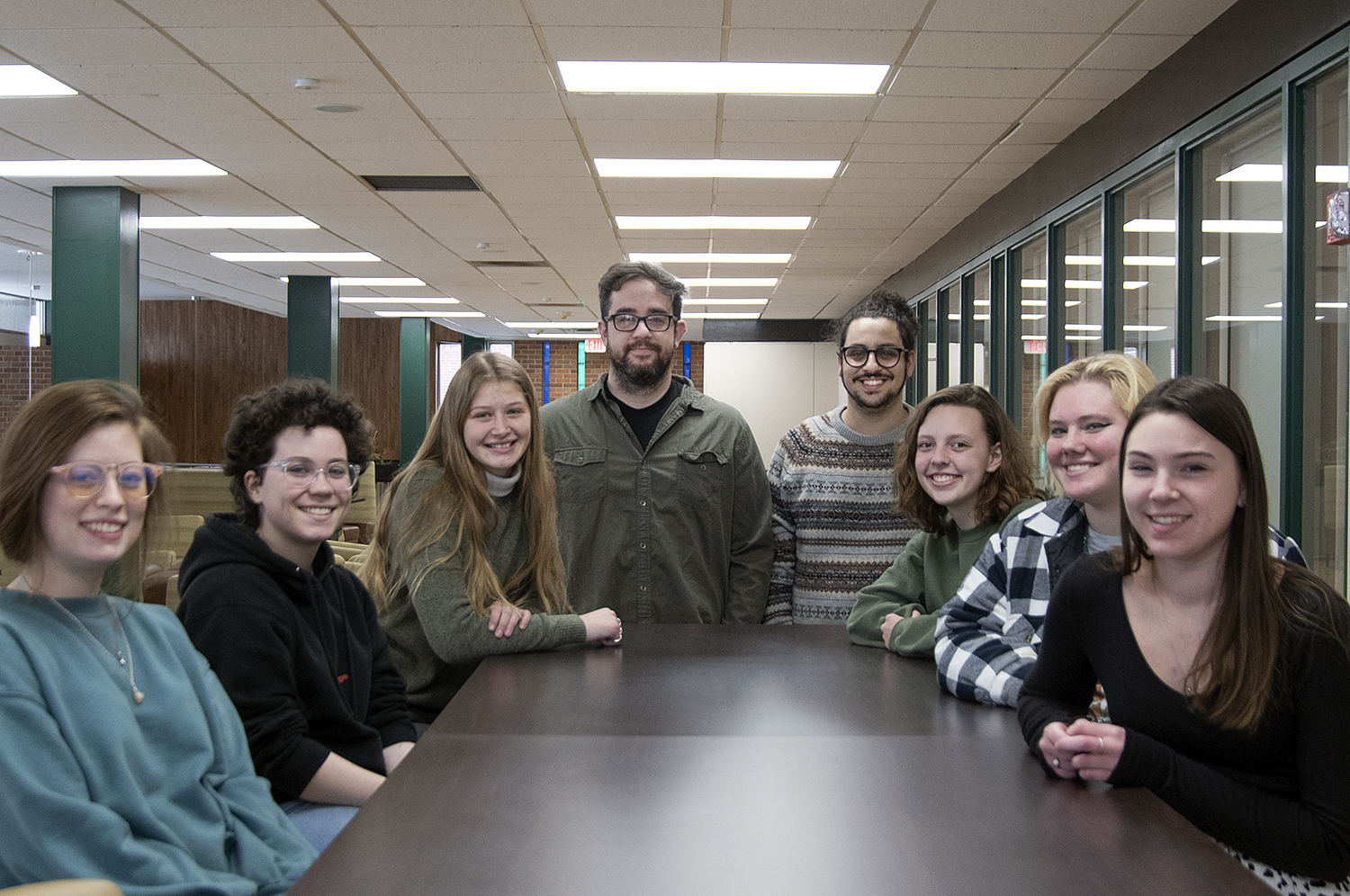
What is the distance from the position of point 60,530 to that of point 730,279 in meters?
11.1

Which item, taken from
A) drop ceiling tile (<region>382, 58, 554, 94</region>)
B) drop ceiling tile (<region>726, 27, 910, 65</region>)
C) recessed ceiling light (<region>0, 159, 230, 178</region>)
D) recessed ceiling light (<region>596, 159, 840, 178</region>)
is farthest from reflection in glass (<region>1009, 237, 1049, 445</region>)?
recessed ceiling light (<region>0, 159, 230, 178</region>)

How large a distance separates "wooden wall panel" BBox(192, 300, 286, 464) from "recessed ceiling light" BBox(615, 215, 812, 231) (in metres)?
9.72

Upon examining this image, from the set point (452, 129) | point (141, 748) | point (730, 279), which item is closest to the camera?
point (141, 748)

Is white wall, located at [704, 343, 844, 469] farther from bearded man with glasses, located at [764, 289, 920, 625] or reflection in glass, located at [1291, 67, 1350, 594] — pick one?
bearded man with glasses, located at [764, 289, 920, 625]

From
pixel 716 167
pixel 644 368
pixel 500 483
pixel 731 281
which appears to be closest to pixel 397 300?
pixel 731 281

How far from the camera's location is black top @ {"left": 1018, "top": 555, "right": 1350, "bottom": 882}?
127 cm

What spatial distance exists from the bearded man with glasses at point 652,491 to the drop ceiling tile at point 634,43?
200cm

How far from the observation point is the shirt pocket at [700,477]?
280 centimetres

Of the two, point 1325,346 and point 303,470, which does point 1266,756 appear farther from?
point 1325,346

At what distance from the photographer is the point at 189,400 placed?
648 inches

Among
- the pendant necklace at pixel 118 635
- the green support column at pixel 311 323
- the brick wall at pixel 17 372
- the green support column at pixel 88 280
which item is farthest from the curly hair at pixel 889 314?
the brick wall at pixel 17 372

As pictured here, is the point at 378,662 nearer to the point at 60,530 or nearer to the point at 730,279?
the point at 60,530

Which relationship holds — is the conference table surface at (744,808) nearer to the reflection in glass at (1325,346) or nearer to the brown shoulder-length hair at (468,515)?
the brown shoulder-length hair at (468,515)

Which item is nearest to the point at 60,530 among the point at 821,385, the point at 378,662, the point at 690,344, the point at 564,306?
the point at 378,662
